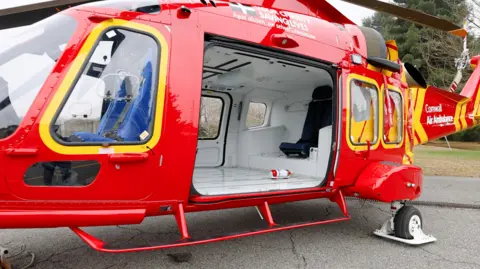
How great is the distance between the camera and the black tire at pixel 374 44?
15.5ft

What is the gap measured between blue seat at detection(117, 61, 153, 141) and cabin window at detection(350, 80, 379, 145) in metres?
2.55

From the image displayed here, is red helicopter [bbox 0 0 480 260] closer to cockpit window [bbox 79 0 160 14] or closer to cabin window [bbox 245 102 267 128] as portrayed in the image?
cockpit window [bbox 79 0 160 14]

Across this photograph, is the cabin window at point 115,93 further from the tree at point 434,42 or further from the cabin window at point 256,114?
the tree at point 434,42

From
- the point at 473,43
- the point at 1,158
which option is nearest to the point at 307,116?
the point at 1,158

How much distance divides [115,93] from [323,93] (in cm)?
437

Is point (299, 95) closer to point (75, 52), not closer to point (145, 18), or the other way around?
point (145, 18)

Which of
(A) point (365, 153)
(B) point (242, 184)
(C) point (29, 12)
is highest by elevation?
(C) point (29, 12)

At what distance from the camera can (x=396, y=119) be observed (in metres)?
5.06

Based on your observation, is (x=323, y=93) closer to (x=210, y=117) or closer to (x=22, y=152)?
(x=210, y=117)

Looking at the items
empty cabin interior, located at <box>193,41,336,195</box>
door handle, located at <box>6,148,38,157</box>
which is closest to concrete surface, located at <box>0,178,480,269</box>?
empty cabin interior, located at <box>193,41,336,195</box>

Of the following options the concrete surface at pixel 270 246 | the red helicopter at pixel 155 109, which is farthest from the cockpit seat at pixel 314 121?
the red helicopter at pixel 155 109

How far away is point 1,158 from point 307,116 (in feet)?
17.1

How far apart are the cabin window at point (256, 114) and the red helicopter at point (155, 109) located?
7.45 feet

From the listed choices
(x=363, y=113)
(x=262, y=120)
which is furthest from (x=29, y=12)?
(x=262, y=120)
